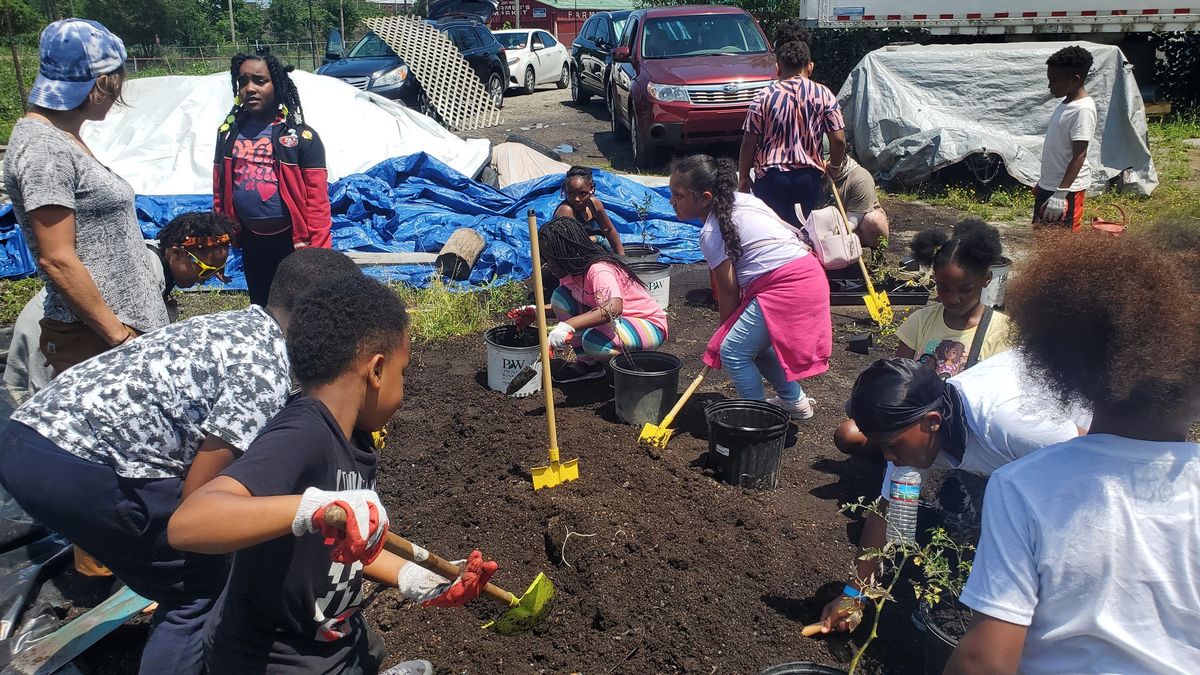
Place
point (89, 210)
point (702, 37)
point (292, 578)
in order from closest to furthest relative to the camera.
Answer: point (292, 578), point (89, 210), point (702, 37)

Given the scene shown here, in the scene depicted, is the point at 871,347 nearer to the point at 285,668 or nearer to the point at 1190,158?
the point at 285,668

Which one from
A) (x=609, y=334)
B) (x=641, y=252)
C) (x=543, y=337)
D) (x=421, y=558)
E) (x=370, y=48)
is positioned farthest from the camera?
(x=370, y=48)

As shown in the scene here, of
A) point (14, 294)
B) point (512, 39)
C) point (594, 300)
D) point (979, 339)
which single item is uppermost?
point (512, 39)

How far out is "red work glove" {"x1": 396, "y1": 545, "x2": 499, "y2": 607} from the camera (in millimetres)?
2371

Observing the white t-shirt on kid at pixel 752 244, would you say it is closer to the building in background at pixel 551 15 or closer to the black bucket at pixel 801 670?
the black bucket at pixel 801 670

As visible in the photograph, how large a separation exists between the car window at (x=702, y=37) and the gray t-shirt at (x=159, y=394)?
33.2ft

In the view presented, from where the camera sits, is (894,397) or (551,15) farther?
(551,15)

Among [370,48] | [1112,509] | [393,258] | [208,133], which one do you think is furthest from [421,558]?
[370,48]

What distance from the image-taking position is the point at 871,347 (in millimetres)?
5961

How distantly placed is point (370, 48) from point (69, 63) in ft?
42.7

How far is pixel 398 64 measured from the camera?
14477mm

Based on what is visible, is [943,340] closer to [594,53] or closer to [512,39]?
[594,53]

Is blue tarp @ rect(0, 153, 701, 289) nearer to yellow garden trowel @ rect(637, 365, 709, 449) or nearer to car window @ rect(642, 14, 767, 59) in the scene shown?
car window @ rect(642, 14, 767, 59)

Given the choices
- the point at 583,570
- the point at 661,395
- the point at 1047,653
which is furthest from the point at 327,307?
the point at 661,395
